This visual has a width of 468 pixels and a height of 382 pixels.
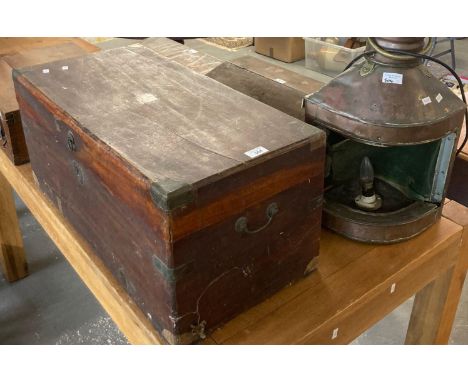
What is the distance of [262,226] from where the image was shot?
0.91 m

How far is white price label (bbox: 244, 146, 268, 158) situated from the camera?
83cm

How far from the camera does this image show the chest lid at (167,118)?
0.82 metres

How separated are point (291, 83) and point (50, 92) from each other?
1.90 feet

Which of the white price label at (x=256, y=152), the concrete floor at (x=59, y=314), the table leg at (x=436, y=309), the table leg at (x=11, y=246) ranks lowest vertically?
the concrete floor at (x=59, y=314)

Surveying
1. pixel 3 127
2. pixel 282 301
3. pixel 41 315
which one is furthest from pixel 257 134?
pixel 41 315

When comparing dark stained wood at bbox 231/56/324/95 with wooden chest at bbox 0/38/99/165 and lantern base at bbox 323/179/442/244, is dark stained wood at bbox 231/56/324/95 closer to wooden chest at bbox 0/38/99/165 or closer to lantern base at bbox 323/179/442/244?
lantern base at bbox 323/179/442/244

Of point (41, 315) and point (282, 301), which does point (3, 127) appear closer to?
point (41, 315)

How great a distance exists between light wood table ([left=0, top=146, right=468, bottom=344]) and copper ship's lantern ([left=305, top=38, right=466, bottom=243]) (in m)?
0.05

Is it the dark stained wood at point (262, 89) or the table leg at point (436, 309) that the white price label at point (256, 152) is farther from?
the table leg at point (436, 309)

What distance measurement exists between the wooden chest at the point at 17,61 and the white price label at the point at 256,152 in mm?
850

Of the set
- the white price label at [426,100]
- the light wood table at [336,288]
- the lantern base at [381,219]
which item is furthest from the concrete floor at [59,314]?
the white price label at [426,100]

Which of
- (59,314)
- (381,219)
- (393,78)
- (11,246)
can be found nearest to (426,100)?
(393,78)

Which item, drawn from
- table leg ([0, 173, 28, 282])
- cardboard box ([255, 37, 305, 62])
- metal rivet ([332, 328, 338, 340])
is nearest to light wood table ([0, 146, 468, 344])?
metal rivet ([332, 328, 338, 340])

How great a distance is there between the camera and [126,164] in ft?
2.69
